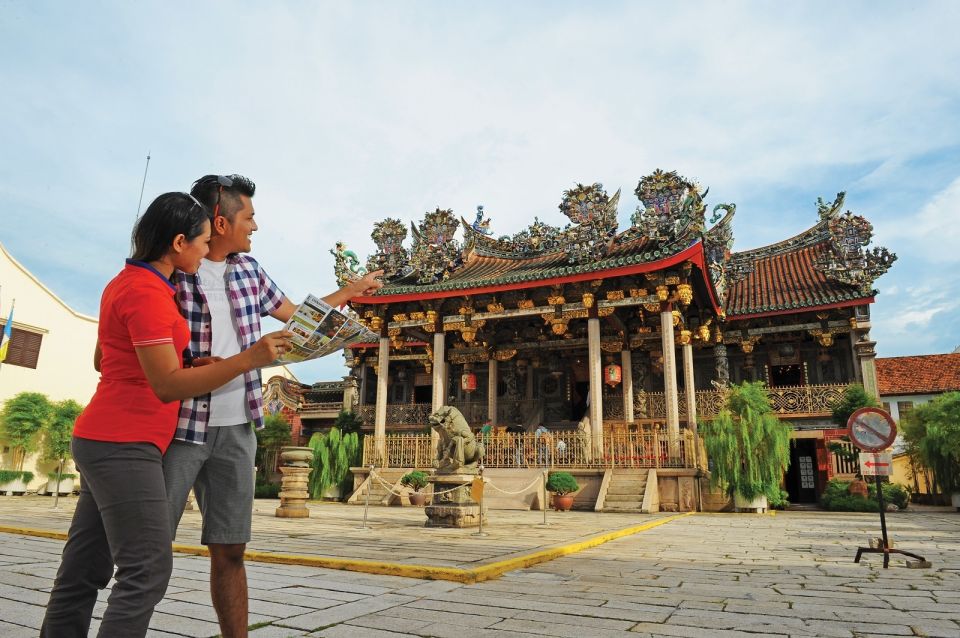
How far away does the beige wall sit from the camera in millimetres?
23000

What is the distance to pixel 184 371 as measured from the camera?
182cm

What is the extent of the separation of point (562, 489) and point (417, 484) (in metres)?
4.25

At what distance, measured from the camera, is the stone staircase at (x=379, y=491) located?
16.6 metres

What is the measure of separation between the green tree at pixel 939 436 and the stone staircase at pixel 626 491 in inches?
299

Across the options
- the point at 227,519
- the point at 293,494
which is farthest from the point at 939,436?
the point at 227,519

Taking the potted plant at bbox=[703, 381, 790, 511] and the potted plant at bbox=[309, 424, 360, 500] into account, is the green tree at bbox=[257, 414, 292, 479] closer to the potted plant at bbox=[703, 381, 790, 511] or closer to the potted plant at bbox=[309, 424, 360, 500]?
the potted plant at bbox=[309, 424, 360, 500]

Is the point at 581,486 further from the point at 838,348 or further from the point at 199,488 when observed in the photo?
the point at 199,488

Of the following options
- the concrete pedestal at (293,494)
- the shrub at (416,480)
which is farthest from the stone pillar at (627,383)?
the concrete pedestal at (293,494)

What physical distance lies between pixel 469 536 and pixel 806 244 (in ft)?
66.6

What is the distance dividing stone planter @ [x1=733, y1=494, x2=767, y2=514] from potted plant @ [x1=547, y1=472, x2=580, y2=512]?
3.58m

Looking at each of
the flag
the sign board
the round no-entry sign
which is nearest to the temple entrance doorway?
the sign board

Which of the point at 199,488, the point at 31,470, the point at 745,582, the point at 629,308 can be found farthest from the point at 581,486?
the point at 31,470

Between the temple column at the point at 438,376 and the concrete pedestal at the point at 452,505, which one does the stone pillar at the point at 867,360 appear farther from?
the concrete pedestal at the point at 452,505

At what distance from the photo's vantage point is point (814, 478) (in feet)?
63.7
